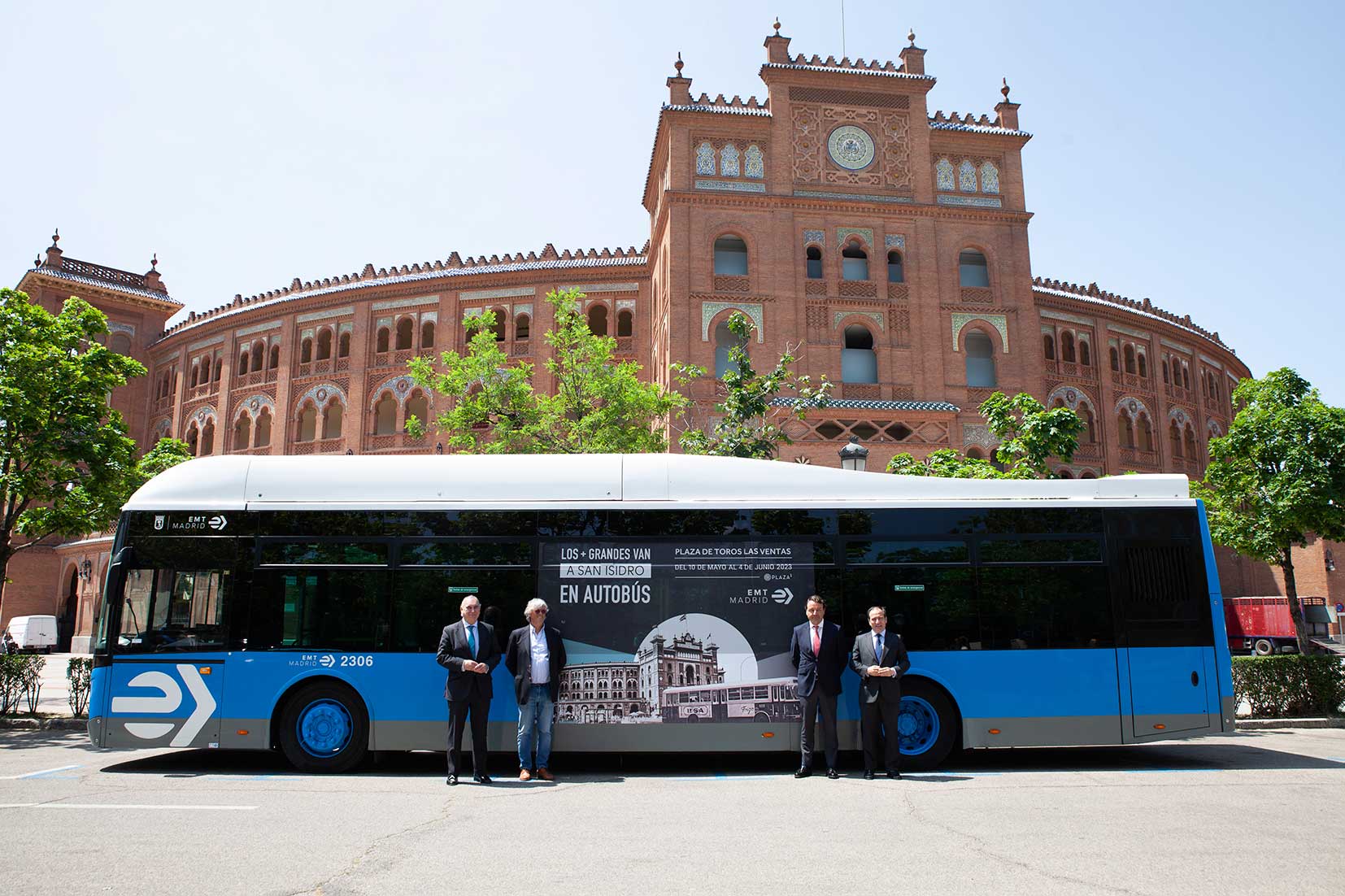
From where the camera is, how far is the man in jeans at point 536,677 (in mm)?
8719

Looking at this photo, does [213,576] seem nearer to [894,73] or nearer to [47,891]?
[47,891]

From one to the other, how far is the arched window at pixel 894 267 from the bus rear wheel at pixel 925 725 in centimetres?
2259

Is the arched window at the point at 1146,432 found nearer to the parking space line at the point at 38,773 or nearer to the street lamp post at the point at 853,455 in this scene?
the street lamp post at the point at 853,455

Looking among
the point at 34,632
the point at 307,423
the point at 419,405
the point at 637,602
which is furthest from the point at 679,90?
the point at 34,632

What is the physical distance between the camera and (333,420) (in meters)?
38.1

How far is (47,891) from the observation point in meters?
4.92

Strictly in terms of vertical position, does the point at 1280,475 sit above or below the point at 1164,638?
above

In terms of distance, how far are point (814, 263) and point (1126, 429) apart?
17259 mm

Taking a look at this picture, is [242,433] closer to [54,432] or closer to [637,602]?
[54,432]

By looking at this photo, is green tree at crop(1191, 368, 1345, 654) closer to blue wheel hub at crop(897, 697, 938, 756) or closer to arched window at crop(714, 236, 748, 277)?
blue wheel hub at crop(897, 697, 938, 756)

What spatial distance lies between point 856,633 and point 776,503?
4.97 ft

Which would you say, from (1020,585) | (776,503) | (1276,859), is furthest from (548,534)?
(1276,859)

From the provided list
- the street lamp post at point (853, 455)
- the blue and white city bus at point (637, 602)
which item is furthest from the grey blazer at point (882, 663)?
the street lamp post at point (853, 455)

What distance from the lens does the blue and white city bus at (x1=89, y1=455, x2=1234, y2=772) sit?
9148 millimetres
